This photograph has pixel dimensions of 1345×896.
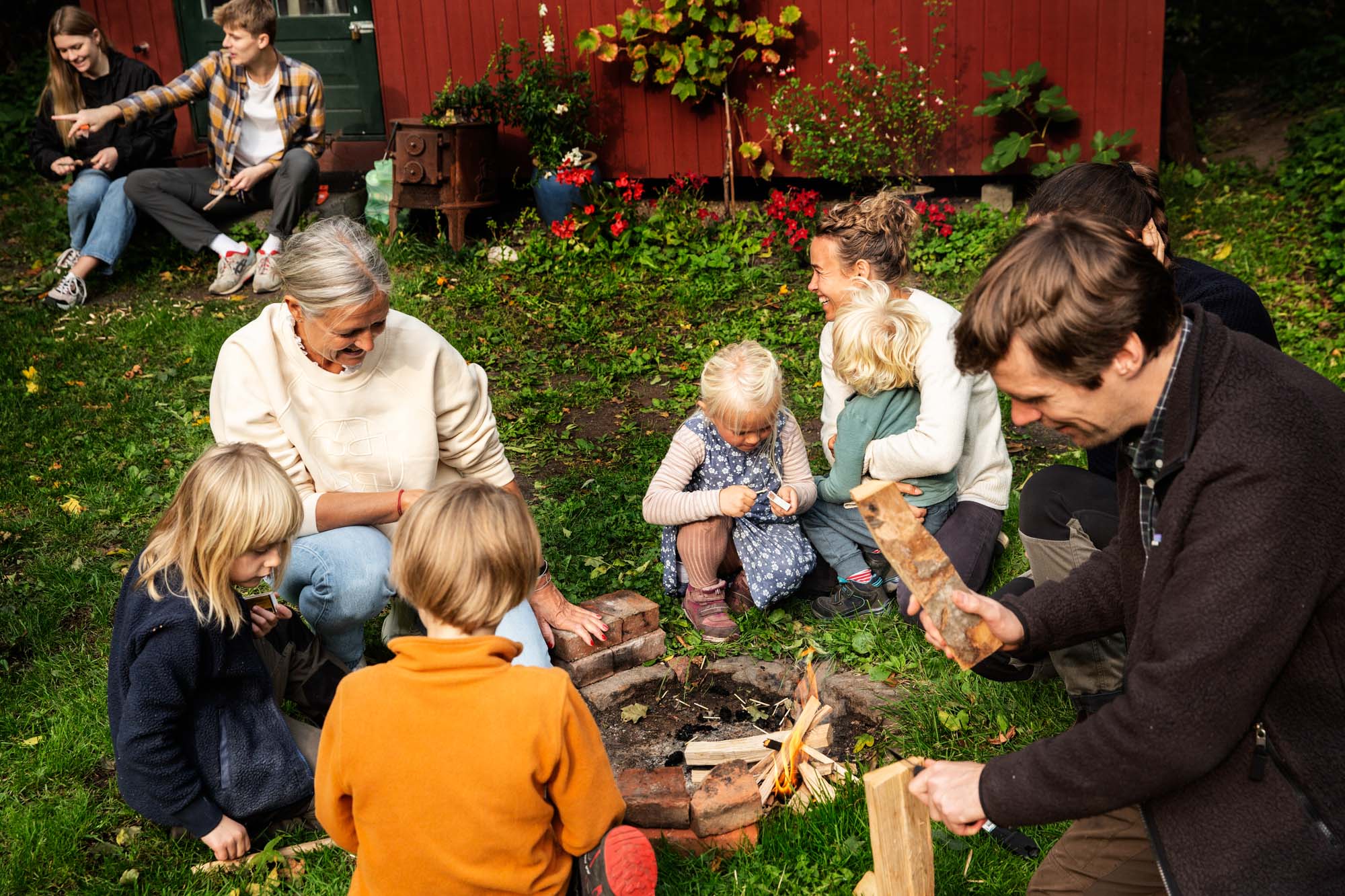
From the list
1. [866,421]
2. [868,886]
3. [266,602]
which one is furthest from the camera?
[866,421]

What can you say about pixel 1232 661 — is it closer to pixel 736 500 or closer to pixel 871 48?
pixel 736 500

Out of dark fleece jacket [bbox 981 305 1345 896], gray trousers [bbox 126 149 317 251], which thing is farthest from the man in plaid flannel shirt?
dark fleece jacket [bbox 981 305 1345 896]

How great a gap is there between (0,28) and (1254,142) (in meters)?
12.6

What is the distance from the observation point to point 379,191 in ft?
28.9

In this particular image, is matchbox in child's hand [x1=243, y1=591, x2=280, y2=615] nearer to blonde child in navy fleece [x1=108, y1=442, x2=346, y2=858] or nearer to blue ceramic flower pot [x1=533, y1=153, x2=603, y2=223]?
blonde child in navy fleece [x1=108, y1=442, x2=346, y2=858]

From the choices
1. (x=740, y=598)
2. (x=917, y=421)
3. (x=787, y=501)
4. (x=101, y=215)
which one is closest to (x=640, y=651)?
(x=740, y=598)

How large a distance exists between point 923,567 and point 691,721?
1.72 m

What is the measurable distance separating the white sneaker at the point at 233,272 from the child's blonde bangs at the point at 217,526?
5434 mm

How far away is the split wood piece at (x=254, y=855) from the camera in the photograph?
3.03 m

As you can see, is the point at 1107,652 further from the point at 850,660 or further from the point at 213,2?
the point at 213,2

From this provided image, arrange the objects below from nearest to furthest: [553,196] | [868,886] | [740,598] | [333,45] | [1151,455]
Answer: [1151,455]
[868,886]
[740,598]
[553,196]
[333,45]

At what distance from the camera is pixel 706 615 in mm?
4184

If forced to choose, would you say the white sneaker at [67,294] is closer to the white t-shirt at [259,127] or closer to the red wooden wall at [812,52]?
the white t-shirt at [259,127]

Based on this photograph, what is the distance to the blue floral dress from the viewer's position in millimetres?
4117
